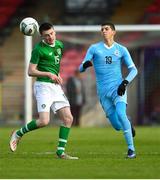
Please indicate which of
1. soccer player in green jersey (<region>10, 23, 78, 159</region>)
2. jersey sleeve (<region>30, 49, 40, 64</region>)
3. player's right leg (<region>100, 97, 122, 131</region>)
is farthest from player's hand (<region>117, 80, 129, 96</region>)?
jersey sleeve (<region>30, 49, 40, 64</region>)

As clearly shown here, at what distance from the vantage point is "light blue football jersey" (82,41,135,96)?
12.5 m

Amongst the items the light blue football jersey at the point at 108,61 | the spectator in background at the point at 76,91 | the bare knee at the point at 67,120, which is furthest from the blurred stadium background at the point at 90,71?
the bare knee at the point at 67,120

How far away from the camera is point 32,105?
22.6 metres

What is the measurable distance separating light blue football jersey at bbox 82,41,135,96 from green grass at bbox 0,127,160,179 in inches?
41.8

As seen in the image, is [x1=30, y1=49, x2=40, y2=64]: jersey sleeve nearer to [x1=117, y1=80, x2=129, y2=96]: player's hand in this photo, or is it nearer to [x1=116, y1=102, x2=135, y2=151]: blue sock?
[x1=117, y1=80, x2=129, y2=96]: player's hand

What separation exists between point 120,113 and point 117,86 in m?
0.57

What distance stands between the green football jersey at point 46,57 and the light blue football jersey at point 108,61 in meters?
0.65

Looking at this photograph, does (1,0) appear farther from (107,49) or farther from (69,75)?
(107,49)

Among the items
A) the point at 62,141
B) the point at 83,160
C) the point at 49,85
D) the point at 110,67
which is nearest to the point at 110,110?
the point at 110,67

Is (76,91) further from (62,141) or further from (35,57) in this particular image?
(35,57)

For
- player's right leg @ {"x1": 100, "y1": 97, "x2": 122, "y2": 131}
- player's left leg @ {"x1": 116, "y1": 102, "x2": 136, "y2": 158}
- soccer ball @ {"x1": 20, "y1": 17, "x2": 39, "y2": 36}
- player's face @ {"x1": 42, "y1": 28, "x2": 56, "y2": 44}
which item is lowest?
player's left leg @ {"x1": 116, "y1": 102, "x2": 136, "y2": 158}

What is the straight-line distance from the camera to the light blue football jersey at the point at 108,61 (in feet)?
40.9

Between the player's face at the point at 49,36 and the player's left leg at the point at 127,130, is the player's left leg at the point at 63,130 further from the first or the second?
the player's face at the point at 49,36

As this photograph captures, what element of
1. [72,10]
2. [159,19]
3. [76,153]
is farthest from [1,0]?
[76,153]
